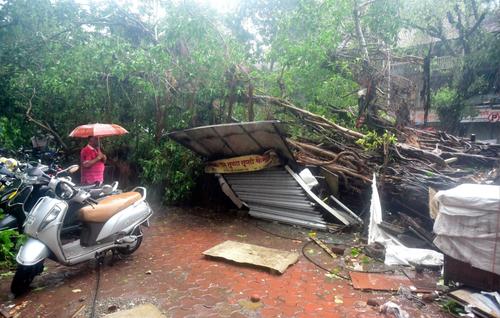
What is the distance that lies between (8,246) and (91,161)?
2109 millimetres

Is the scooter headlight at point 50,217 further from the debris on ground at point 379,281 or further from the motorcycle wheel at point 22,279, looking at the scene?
the debris on ground at point 379,281

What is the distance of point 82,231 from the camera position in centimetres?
425

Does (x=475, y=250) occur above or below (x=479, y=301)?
above


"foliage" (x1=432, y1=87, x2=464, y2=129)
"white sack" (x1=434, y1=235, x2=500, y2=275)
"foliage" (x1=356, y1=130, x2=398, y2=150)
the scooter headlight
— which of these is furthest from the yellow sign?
"foliage" (x1=432, y1=87, x2=464, y2=129)

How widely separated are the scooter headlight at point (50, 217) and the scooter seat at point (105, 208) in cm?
30

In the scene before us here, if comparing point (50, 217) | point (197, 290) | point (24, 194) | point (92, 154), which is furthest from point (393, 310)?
point (92, 154)

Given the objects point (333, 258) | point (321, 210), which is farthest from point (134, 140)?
point (333, 258)

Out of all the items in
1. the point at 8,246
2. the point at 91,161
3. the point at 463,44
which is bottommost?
the point at 8,246

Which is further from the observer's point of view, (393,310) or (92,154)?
(92,154)

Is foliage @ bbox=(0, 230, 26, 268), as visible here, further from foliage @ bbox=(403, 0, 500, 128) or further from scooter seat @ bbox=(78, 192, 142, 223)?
foliage @ bbox=(403, 0, 500, 128)

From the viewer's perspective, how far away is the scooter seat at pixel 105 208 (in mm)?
4129

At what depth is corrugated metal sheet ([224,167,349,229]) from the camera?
6.36m

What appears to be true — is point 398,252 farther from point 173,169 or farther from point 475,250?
point 173,169

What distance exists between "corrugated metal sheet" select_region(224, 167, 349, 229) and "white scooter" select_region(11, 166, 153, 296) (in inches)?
104
